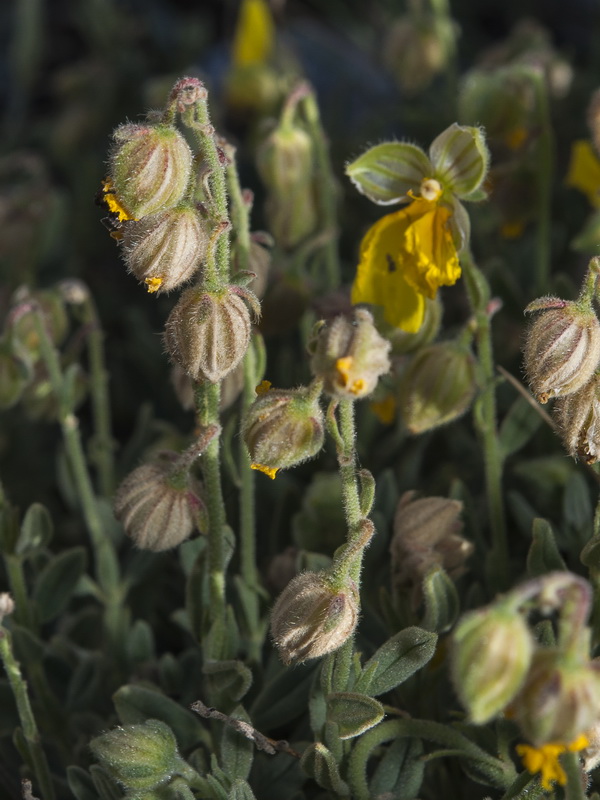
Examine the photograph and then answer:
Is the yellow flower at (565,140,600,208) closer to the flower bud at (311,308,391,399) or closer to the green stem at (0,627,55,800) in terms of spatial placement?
the flower bud at (311,308,391,399)

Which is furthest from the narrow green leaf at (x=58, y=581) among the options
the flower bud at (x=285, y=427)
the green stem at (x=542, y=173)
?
the green stem at (x=542, y=173)

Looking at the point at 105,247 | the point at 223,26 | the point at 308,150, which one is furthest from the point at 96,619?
the point at 223,26

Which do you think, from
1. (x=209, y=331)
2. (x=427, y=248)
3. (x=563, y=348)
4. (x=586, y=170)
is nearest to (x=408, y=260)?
(x=427, y=248)

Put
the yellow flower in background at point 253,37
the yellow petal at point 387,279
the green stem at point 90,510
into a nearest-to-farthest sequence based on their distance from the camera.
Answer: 1. the yellow petal at point 387,279
2. the green stem at point 90,510
3. the yellow flower in background at point 253,37

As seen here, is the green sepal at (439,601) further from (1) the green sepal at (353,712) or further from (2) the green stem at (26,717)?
(2) the green stem at (26,717)

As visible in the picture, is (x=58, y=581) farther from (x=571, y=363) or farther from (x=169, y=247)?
(x=571, y=363)

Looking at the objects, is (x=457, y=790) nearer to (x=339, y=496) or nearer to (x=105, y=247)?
(x=339, y=496)

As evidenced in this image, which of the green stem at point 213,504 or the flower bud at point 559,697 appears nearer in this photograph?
the flower bud at point 559,697
